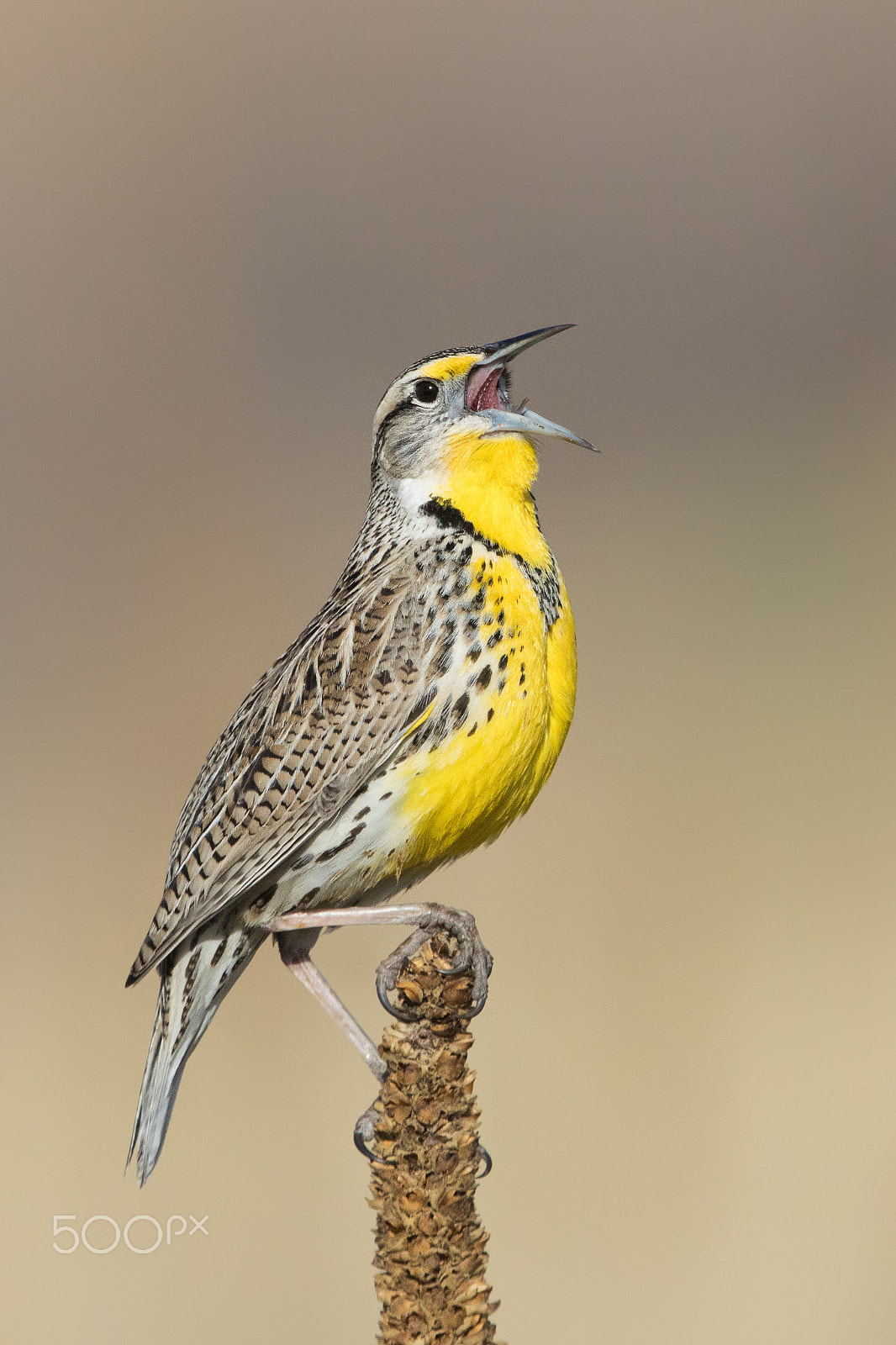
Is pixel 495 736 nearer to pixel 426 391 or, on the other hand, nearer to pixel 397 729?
pixel 397 729

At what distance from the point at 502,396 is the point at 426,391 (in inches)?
4.6

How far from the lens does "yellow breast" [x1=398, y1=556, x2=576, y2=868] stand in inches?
73.1

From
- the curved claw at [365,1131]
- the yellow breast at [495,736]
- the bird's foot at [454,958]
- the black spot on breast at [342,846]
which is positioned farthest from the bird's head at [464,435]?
the curved claw at [365,1131]

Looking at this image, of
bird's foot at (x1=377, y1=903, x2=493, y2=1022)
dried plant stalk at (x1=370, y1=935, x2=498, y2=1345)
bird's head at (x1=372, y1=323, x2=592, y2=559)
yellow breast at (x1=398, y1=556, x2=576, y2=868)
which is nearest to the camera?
dried plant stalk at (x1=370, y1=935, x2=498, y2=1345)

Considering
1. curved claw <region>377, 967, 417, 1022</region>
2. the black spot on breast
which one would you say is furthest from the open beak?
curved claw <region>377, 967, 417, 1022</region>

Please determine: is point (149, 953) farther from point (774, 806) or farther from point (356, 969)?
point (774, 806)

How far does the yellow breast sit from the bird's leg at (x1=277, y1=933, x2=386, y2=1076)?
26 cm

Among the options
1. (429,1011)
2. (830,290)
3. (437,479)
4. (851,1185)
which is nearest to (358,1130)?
(429,1011)

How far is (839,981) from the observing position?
3.48 m

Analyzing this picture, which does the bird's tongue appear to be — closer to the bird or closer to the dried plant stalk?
the bird

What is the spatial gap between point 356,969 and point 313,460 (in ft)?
4.93

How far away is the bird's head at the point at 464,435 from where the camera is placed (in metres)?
2.00

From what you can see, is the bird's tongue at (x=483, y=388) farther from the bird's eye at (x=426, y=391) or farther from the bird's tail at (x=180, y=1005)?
the bird's tail at (x=180, y=1005)

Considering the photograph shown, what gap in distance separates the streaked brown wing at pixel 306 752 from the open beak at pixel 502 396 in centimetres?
24
